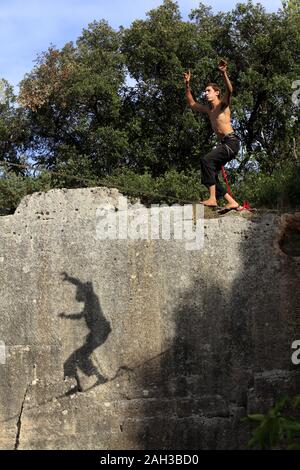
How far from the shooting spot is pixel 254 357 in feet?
Result: 30.3

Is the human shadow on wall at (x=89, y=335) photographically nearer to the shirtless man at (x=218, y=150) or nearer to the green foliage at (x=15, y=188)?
the shirtless man at (x=218, y=150)

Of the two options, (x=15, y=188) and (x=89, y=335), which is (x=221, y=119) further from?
(x=15, y=188)

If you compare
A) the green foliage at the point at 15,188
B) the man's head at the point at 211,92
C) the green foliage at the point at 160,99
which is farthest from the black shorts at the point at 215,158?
the green foliage at the point at 160,99

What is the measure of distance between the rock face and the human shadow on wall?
13mm

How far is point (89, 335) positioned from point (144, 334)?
26.5 inches

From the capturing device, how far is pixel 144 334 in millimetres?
9430

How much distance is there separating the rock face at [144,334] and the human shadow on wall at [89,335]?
0.01 meters

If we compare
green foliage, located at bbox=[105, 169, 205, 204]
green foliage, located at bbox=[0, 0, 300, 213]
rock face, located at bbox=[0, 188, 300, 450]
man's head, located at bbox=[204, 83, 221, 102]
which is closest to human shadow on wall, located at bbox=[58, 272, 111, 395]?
rock face, located at bbox=[0, 188, 300, 450]

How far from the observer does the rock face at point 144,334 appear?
9109 mm

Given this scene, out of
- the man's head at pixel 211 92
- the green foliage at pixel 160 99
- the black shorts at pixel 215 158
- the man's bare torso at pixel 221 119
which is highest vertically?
the green foliage at pixel 160 99
